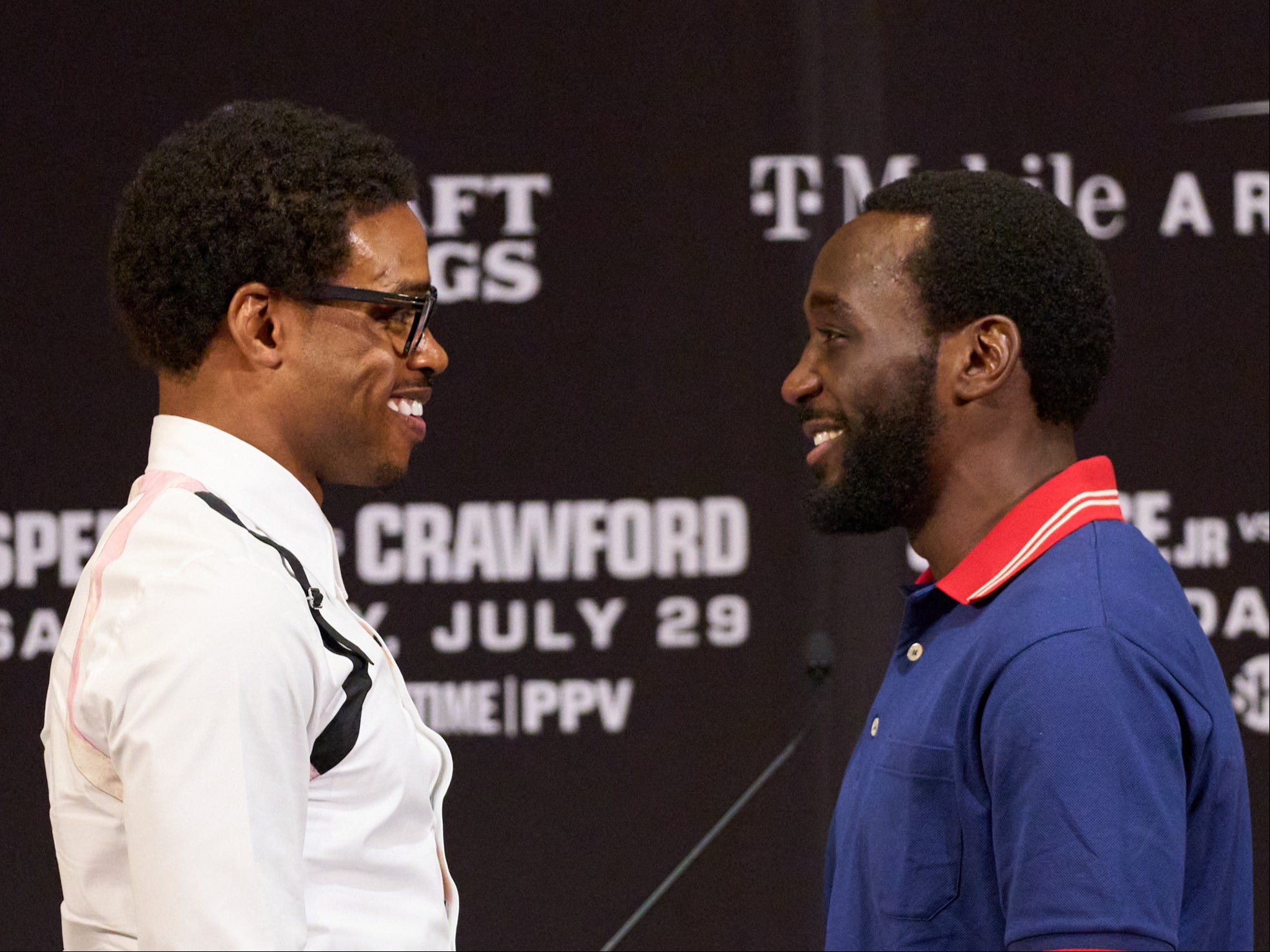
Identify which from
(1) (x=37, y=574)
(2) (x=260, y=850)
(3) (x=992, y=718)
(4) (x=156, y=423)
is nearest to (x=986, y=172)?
(3) (x=992, y=718)

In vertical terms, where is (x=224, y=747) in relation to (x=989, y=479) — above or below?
below

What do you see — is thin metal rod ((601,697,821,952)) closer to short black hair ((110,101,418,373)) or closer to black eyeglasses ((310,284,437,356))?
black eyeglasses ((310,284,437,356))

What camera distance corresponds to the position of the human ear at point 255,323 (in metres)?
1.11

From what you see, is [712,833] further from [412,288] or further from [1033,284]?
[412,288]

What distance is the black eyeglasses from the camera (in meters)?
1.14

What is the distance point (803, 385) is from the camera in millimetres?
1599

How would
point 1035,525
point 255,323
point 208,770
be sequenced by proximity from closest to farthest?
point 208,770
point 255,323
point 1035,525

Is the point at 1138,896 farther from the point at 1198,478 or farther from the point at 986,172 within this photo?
the point at 1198,478

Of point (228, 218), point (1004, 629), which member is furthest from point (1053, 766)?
point (228, 218)

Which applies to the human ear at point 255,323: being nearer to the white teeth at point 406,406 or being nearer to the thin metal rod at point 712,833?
the white teeth at point 406,406

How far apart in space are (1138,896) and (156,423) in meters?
0.91

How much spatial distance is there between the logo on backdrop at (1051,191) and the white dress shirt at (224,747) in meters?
1.35

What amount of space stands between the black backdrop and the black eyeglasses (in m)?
1.08

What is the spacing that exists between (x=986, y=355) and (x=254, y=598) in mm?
845
